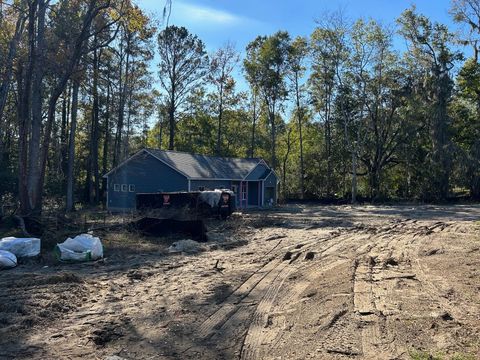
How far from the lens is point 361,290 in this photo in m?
7.22

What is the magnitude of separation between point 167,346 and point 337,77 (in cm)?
4791

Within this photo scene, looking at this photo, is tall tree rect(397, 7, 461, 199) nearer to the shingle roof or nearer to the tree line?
the tree line

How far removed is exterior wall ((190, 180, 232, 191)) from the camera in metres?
35.5

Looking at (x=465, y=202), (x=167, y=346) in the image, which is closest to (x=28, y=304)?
(x=167, y=346)

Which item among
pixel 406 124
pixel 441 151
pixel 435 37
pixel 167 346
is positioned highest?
pixel 435 37

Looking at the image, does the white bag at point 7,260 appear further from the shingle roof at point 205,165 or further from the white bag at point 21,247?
the shingle roof at point 205,165

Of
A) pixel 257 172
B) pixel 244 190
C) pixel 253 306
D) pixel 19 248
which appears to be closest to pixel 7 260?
pixel 19 248

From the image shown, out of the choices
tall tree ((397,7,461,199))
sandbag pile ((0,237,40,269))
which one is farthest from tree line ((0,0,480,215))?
sandbag pile ((0,237,40,269))

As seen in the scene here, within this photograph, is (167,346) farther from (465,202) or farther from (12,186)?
(465,202)

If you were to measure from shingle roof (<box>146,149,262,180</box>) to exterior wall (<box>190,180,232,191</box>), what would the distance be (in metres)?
0.34

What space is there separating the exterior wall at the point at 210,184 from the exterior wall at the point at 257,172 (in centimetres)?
277

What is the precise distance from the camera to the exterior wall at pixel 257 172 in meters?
42.1

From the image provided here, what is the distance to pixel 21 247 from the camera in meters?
11.7

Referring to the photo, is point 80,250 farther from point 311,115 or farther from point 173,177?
point 311,115
